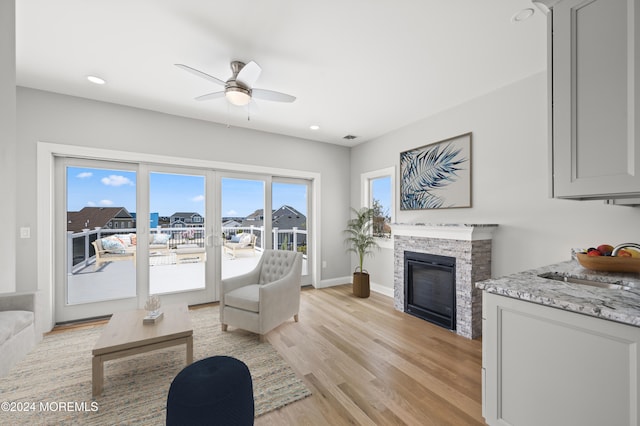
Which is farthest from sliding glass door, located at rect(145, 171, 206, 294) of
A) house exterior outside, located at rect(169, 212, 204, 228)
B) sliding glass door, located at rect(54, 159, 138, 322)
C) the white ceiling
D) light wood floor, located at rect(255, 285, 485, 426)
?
light wood floor, located at rect(255, 285, 485, 426)

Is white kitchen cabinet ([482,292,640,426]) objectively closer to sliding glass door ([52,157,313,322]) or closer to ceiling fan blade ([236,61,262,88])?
ceiling fan blade ([236,61,262,88])

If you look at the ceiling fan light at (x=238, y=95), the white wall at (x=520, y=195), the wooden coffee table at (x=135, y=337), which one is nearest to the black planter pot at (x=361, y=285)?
the white wall at (x=520, y=195)

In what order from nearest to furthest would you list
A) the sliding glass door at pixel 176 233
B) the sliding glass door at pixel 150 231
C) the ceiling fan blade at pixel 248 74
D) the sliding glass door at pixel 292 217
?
the ceiling fan blade at pixel 248 74 → the sliding glass door at pixel 150 231 → the sliding glass door at pixel 176 233 → the sliding glass door at pixel 292 217

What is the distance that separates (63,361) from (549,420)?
146 inches

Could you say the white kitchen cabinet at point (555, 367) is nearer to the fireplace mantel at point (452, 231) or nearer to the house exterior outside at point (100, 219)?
the fireplace mantel at point (452, 231)

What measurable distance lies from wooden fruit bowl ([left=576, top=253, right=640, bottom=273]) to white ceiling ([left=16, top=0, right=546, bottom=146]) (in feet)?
5.92

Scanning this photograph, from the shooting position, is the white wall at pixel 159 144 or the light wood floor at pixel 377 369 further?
the white wall at pixel 159 144

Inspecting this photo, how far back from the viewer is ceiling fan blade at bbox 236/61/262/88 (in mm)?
2152

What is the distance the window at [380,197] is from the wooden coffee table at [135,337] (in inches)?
131

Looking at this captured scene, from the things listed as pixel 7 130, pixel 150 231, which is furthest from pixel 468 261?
pixel 150 231

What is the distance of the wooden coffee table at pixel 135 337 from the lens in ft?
6.28

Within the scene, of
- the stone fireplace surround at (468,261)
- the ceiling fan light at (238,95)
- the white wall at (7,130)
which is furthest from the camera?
the stone fireplace surround at (468,261)

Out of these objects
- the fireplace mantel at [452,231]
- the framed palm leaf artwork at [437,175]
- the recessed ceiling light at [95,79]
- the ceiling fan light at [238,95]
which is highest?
the recessed ceiling light at [95,79]

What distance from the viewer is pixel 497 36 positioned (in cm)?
212
